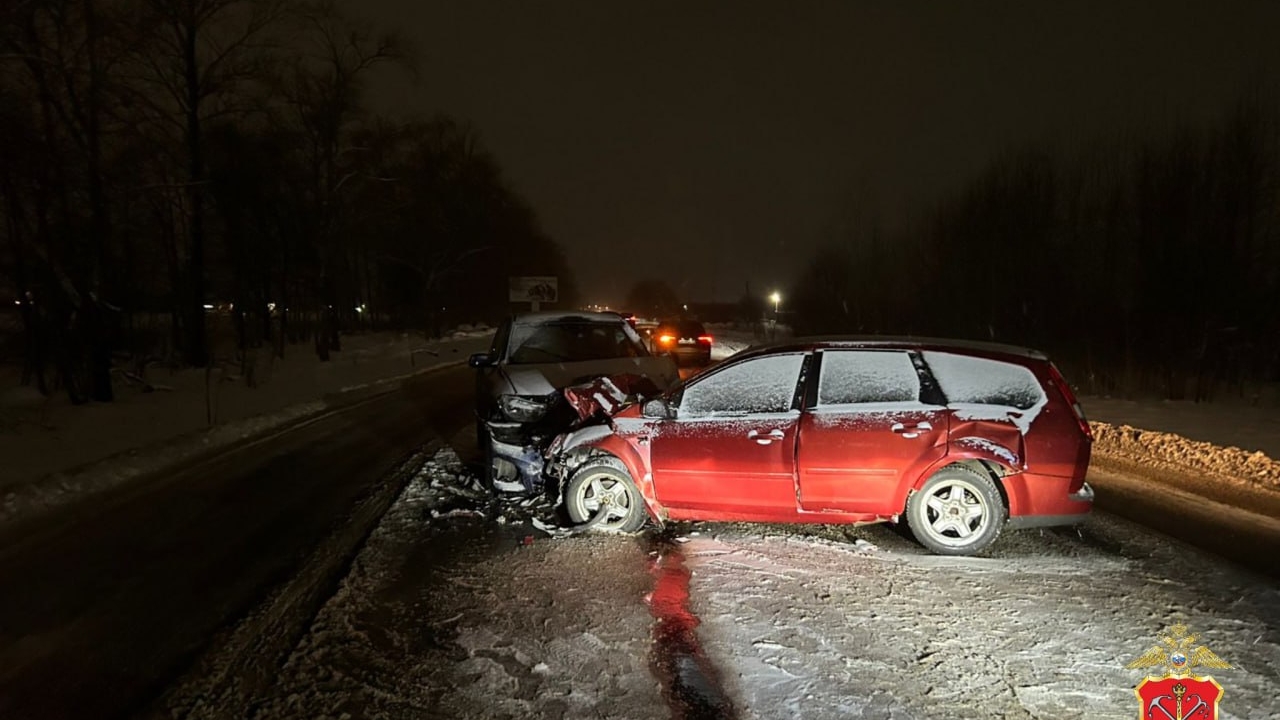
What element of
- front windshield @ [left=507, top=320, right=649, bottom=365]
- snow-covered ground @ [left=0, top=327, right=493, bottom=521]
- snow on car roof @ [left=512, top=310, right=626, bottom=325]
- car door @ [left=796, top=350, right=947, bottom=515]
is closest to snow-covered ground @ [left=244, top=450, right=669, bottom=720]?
car door @ [left=796, top=350, right=947, bottom=515]

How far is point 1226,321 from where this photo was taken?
53.5ft

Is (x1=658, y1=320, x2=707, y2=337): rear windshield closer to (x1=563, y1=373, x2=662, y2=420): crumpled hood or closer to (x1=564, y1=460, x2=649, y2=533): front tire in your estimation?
(x1=563, y1=373, x2=662, y2=420): crumpled hood

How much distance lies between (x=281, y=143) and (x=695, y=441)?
27.6 meters

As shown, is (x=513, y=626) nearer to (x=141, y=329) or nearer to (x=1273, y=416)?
(x=1273, y=416)

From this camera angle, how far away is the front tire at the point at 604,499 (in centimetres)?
586

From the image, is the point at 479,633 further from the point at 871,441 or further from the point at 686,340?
the point at 686,340

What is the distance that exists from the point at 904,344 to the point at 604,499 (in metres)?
2.81

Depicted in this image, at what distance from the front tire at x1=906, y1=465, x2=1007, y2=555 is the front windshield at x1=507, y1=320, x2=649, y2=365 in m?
4.25

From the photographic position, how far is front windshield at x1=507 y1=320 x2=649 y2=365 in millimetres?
8615

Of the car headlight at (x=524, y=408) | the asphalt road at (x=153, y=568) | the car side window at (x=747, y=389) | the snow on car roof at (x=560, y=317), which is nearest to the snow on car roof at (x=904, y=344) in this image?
the car side window at (x=747, y=389)

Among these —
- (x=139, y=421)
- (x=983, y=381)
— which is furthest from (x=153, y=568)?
(x=139, y=421)

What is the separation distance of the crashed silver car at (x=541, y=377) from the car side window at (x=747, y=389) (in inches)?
40.7

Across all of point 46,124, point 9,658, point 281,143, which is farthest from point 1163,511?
point 281,143

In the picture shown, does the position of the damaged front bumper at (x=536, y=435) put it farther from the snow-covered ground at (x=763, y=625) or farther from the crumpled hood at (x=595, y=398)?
the snow-covered ground at (x=763, y=625)
